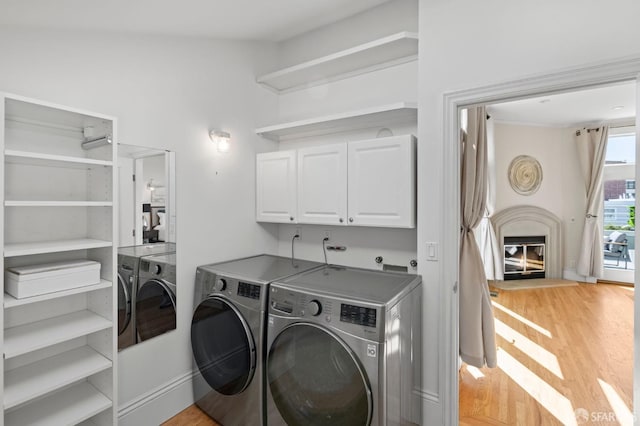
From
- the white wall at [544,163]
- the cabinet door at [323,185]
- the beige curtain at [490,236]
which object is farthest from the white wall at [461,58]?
the white wall at [544,163]

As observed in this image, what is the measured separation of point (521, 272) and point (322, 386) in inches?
202

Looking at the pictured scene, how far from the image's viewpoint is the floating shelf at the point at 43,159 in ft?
4.16

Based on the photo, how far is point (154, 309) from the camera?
6.56 ft

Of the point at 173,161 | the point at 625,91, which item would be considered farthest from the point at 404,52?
the point at 625,91

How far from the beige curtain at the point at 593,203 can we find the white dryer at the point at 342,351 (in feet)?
16.3

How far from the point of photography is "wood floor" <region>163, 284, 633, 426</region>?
6.68 ft

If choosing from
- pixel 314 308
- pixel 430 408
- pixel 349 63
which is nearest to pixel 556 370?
pixel 430 408

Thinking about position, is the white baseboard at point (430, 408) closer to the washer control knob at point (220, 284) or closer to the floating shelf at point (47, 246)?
the washer control knob at point (220, 284)

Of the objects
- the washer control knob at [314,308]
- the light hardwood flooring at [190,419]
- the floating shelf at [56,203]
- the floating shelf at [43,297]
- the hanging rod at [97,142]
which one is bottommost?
the light hardwood flooring at [190,419]

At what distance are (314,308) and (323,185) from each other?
0.99 metres

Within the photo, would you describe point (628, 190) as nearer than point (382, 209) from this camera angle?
No

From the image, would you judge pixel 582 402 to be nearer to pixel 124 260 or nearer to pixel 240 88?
pixel 124 260

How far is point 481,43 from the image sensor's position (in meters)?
1.73

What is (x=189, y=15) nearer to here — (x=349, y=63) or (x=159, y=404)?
(x=349, y=63)
